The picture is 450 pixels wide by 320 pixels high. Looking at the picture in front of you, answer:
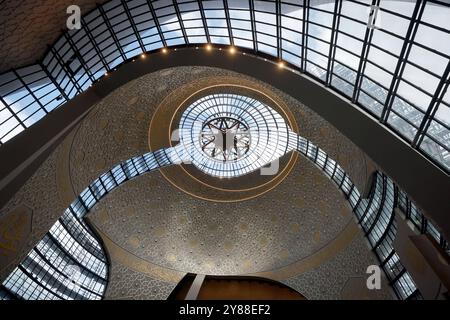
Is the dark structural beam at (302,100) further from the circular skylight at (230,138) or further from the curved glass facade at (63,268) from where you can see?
the curved glass facade at (63,268)

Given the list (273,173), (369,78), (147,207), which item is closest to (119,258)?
(147,207)

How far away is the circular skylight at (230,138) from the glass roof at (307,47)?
10987 millimetres

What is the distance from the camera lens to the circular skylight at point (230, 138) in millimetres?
33219

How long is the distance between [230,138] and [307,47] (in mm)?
17258

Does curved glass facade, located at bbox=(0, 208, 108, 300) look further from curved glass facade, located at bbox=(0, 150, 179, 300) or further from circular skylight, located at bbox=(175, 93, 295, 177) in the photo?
circular skylight, located at bbox=(175, 93, 295, 177)

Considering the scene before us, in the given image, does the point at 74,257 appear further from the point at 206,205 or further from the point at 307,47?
the point at 307,47

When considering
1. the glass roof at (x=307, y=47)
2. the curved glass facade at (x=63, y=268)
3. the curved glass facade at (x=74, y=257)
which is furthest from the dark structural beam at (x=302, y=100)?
the curved glass facade at (x=63, y=268)

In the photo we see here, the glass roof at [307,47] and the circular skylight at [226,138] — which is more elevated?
the circular skylight at [226,138]

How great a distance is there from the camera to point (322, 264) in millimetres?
32562

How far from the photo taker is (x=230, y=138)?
3528 cm

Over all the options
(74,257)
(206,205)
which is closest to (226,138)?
(206,205)

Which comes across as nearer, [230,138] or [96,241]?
[96,241]

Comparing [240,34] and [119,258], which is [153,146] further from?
[240,34]
